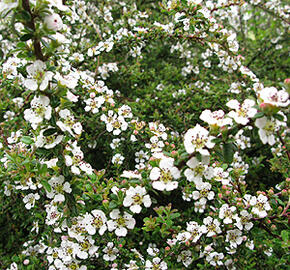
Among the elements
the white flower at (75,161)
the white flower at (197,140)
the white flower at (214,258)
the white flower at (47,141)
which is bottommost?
the white flower at (214,258)

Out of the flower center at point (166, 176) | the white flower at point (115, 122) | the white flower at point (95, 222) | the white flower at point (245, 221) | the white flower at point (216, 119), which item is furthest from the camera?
the white flower at point (115, 122)

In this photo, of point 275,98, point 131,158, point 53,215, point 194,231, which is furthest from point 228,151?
point 131,158

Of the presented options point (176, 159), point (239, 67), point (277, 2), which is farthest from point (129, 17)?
point (176, 159)

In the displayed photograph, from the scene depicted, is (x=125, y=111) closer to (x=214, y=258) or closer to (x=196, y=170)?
(x=196, y=170)

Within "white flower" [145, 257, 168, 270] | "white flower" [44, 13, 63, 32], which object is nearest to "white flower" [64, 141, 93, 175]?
"white flower" [44, 13, 63, 32]

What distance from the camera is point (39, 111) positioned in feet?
4.00

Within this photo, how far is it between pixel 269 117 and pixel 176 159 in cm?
39

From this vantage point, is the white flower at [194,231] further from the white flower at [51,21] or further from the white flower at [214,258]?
the white flower at [51,21]

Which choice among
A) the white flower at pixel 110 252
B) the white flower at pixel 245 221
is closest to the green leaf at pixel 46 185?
the white flower at pixel 110 252

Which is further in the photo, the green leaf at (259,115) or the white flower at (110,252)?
the white flower at (110,252)

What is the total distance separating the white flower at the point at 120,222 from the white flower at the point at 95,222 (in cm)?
4

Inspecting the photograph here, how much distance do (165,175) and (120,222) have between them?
Answer: 34cm

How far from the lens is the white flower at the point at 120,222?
1.33 m

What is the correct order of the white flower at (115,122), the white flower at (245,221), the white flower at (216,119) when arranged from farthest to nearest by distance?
1. the white flower at (115,122)
2. the white flower at (245,221)
3. the white flower at (216,119)
